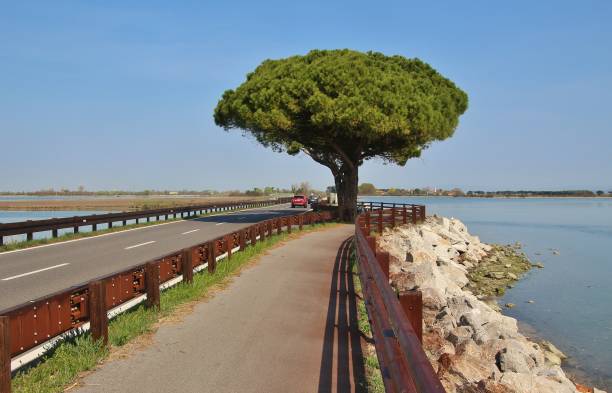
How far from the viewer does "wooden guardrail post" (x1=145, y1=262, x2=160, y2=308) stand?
8.50 metres

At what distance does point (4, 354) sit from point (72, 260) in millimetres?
11077

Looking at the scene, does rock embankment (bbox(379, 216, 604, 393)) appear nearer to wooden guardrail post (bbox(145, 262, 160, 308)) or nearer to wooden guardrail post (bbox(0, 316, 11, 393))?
wooden guardrail post (bbox(145, 262, 160, 308))

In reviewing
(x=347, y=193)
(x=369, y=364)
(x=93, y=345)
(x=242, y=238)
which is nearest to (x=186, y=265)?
(x=93, y=345)

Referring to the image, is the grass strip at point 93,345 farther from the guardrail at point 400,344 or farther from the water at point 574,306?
the water at point 574,306

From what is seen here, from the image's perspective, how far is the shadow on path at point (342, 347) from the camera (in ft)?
18.2

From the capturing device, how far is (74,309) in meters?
6.33

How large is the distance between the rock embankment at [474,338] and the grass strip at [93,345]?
439 cm

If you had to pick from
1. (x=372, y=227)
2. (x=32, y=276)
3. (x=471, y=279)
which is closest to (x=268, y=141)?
(x=372, y=227)

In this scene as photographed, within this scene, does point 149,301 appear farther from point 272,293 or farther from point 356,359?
point 356,359

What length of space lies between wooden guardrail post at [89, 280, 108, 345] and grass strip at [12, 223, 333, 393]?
0.12 meters

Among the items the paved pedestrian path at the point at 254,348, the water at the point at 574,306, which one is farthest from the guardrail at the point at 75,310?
the water at the point at 574,306

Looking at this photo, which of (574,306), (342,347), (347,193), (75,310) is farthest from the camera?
(347,193)

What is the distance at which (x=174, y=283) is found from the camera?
11023mm

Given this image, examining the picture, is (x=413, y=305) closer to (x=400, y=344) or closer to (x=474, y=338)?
(x=400, y=344)
